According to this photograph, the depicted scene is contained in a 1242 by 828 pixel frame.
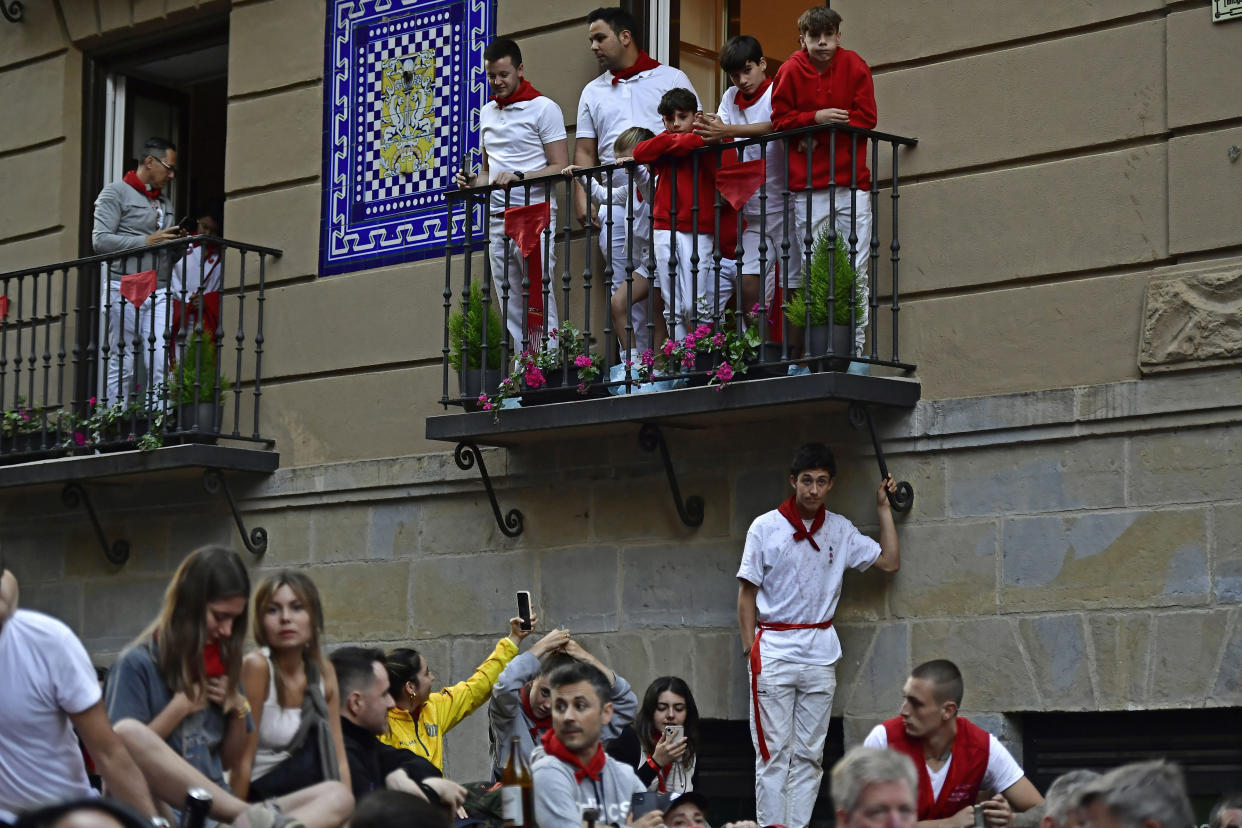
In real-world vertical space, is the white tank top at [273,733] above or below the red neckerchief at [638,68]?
below

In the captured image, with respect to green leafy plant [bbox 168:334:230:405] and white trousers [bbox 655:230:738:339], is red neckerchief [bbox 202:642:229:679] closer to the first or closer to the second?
white trousers [bbox 655:230:738:339]

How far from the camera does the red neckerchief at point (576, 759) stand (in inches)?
277

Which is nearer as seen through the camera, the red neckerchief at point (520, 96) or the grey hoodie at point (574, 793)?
the grey hoodie at point (574, 793)

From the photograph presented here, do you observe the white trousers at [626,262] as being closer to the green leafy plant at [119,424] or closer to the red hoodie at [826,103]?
the red hoodie at [826,103]

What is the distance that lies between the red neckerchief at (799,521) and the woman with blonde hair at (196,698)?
3.61 metres

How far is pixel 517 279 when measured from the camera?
11.0 m

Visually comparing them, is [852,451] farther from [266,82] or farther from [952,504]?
[266,82]

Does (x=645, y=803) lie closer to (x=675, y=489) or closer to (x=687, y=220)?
(x=675, y=489)

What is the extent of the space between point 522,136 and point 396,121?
1229mm

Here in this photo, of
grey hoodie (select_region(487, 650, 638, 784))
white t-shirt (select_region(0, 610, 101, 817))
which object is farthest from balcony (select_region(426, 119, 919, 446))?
white t-shirt (select_region(0, 610, 101, 817))

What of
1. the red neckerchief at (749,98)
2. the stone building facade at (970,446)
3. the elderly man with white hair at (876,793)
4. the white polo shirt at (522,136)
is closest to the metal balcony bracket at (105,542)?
the stone building facade at (970,446)

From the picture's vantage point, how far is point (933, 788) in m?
7.75

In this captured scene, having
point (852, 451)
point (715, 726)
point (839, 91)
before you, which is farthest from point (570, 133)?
point (715, 726)

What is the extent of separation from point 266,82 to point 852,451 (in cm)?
498
